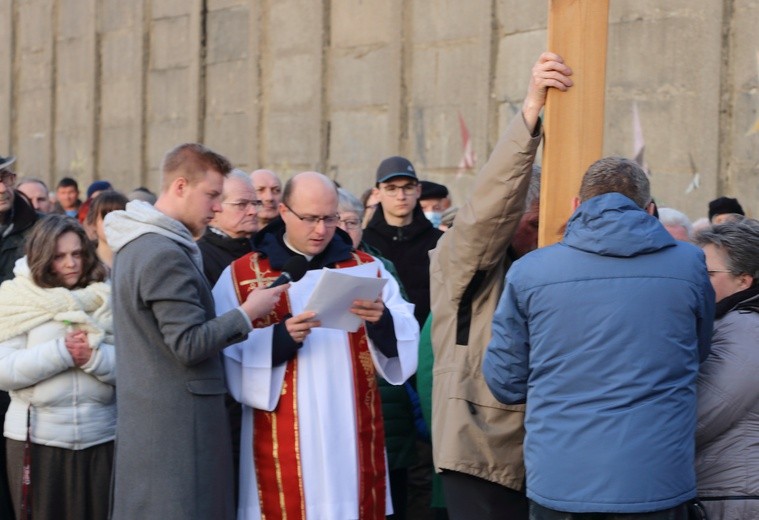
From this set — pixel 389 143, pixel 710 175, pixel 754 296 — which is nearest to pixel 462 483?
pixel 754 296

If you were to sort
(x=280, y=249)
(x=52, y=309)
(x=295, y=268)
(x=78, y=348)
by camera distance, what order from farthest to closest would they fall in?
(x=52, y=309), (x=78, y=348), (x=280, y=249), (x=295, y=268)

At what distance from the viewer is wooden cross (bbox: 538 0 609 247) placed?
416 cm

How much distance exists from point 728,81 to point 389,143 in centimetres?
418

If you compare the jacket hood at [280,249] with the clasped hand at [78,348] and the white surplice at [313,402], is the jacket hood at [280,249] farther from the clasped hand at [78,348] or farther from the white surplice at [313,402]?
the clasped hand at [78,348]

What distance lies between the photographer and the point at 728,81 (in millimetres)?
9273

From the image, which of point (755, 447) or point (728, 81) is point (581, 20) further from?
point (728, 81)

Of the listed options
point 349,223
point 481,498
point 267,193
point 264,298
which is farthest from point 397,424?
point 267,193

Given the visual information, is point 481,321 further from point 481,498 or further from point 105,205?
point 105,205

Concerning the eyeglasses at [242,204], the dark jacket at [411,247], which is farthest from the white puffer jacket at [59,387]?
the dark jacket at [411,247]

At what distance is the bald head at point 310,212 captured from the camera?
5.46 meters

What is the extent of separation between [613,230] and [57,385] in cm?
315

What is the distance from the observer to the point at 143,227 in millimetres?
5004

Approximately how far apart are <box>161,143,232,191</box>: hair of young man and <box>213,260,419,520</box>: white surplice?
0.62 metres

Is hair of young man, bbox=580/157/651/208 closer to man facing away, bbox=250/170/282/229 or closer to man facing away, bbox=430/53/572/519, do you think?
man facing away, bbox=430/53/572/519
